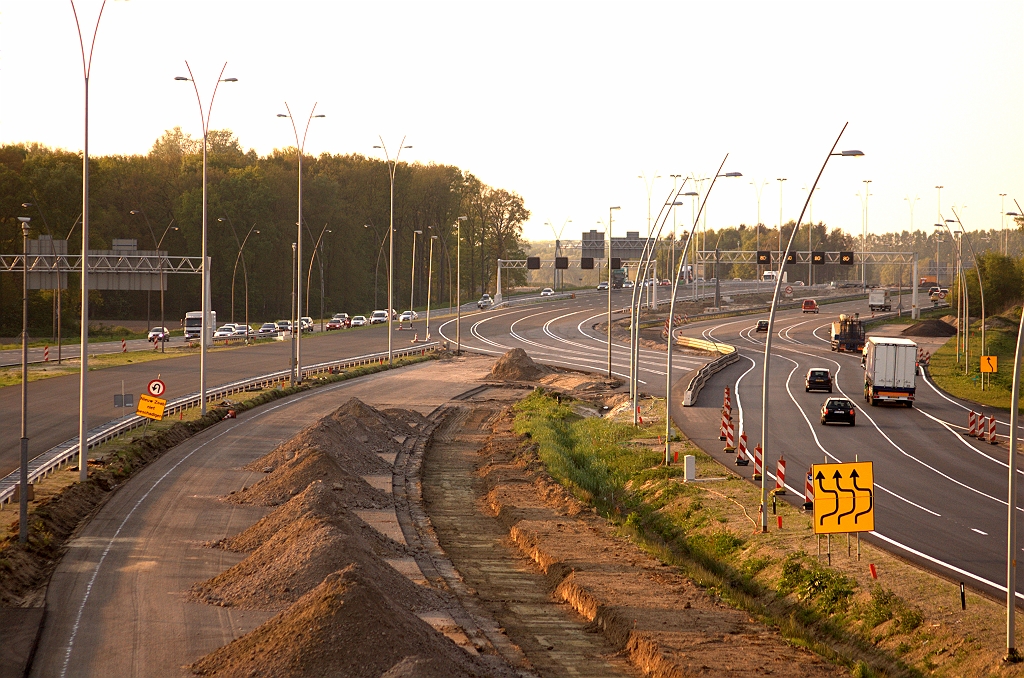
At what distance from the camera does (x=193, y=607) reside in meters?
21.6

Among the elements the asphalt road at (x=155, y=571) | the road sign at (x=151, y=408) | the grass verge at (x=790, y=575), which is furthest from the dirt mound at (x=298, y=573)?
the road sign at (x=151, y=408)

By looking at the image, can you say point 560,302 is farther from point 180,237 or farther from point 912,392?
point 912,392

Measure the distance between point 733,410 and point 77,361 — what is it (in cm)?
4993

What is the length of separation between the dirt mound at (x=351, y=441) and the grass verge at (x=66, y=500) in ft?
15.9

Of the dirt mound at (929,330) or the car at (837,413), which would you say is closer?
the car at (837,413)

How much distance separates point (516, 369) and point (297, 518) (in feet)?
159

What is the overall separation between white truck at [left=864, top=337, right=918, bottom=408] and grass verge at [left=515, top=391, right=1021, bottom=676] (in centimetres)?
1913

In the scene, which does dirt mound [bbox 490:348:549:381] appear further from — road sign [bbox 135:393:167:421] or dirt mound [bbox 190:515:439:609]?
dirt mound [bbox 190:515:439:609]

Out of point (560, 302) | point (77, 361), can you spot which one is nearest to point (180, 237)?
point (560, 302)

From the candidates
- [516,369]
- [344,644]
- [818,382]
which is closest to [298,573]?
[344,644]

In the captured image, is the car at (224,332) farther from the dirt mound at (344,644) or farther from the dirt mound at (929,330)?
Result: the dirt mound at (344,644)

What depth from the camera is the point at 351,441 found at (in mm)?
41156

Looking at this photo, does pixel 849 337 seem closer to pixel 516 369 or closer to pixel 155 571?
pixel 516 369

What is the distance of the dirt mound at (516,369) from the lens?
242 ft
